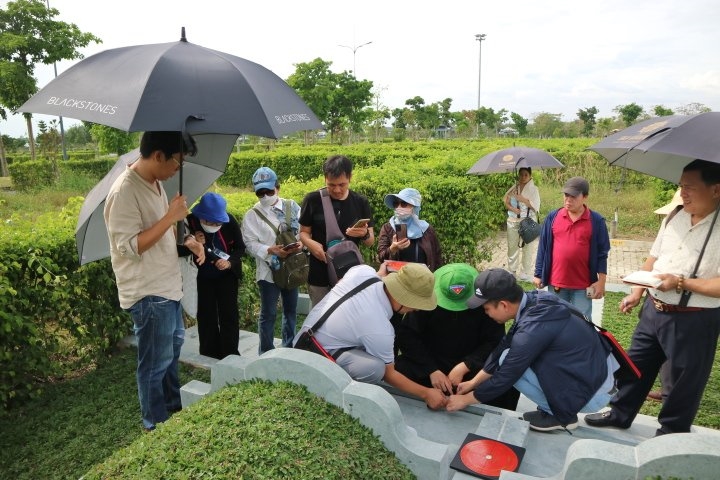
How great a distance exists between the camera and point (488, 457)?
2.66 meters

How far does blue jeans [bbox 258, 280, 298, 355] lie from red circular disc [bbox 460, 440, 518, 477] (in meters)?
2.40

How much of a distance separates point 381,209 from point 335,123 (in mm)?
28052

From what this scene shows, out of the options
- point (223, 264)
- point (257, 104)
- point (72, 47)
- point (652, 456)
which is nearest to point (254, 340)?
point (223, 264)

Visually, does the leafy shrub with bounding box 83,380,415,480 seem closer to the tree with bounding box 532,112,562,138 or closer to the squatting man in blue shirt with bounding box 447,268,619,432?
the squatting man in blue shirt with bounding box 447,268,619,432

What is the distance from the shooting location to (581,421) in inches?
138

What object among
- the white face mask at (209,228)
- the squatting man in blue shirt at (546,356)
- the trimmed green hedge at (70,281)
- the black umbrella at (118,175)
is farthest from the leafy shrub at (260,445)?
the trimmed green hedge at (70,281)

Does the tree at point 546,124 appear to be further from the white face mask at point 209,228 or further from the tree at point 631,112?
the white face mask at point 209,228

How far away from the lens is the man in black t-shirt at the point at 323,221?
4.41 meters

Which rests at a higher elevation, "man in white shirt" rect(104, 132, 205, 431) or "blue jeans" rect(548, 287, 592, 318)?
"man in white shirt" rect(104, 132, 205, 431)

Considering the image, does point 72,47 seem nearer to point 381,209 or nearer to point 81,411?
point 381,209

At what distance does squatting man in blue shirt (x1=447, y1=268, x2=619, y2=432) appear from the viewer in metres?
2.97

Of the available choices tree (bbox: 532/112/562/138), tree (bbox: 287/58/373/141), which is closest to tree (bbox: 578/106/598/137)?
tree (bbox: 532/112/562/138)

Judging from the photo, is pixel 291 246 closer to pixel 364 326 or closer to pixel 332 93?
pixel 364 326

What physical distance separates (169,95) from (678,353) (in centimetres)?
337
